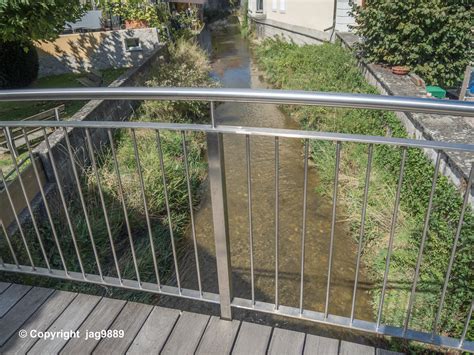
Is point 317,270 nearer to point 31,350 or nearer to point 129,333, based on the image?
point 129,333

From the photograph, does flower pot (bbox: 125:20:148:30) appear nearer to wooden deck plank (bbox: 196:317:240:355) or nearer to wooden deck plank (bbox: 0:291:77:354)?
wooden deck plank (bbox: 0:291:77:354)

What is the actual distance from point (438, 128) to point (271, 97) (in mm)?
3597

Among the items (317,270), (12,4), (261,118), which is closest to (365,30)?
(261,118)

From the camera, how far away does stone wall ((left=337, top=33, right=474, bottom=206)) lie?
3.68 m

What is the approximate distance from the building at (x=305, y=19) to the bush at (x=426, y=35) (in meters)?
2.96

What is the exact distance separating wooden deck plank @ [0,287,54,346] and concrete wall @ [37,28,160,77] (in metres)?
8.73

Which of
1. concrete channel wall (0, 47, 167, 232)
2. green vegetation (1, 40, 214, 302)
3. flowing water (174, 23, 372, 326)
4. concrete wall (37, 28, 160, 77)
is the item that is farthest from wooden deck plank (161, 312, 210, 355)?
concrete wall (37, 28, 160, 77)

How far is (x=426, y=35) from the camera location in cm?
668

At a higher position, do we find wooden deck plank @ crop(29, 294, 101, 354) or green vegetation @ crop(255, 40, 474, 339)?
wooden deck plank @ crop(29, 294, 101, 354)

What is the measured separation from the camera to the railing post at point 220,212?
183cm

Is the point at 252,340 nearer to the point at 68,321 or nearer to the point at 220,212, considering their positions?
the point at 220,212

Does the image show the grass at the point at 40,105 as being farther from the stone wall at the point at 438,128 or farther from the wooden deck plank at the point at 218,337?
the stone wall at the point at 438,128

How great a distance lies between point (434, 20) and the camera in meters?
6.38

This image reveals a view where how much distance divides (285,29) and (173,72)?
9420 millimetres
